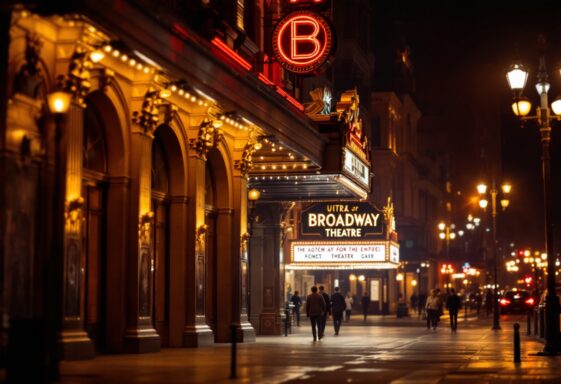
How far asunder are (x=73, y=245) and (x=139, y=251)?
3899 mm

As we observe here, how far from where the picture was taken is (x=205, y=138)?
100.0ft

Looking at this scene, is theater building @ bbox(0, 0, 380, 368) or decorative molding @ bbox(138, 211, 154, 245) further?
decorative molding @ bbox(138, 211, 154, 245)

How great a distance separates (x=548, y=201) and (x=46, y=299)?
1768 cm

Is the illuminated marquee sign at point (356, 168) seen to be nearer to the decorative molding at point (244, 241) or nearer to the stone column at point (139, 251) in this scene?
the decorative molding at point (244, 241)

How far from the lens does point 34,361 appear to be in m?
14.7

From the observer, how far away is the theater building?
20125 millimetres

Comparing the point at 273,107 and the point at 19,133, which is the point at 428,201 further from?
the point at 19,133

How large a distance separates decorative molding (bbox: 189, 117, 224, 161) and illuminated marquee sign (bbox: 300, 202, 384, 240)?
2483 cm

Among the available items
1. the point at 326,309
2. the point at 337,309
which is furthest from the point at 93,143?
the point at 337,309

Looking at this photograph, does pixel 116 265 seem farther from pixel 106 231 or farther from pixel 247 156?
pixel 247 156

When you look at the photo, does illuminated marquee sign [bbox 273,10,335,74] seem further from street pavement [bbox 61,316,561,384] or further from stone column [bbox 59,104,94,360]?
stone column [bbox 59,104,94,360]

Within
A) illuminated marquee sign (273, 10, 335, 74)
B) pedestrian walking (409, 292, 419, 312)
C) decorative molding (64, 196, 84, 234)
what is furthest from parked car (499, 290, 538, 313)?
decorative molding (64, 196, 84, 234)

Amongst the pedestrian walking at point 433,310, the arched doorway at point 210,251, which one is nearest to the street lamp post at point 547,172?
the arched doorway at point 210,251

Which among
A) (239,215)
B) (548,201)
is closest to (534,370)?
(548,201)
